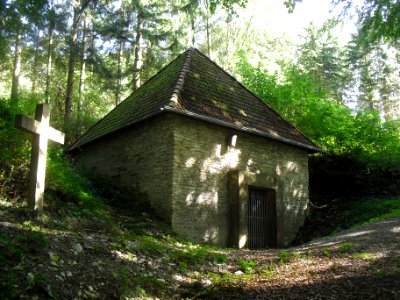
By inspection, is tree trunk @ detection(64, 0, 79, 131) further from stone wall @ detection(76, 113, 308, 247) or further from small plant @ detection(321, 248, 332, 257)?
small plant @ detection(321, 248, 332, 257)

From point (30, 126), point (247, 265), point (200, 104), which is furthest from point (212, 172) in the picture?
point (30, 126)

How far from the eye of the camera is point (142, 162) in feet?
35.8

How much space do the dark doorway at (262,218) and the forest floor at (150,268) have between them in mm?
3974

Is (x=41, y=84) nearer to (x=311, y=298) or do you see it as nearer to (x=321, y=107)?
(x=321, y=107)

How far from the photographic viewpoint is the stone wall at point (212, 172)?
979 cm

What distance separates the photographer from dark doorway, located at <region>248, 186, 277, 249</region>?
37.6 feet

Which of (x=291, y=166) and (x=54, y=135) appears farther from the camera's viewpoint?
(x=291, y=166)

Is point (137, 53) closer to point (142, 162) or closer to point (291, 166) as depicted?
point (142, 162)

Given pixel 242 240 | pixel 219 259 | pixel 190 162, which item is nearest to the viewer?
pixel 219 259

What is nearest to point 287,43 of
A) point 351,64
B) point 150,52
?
point 351,64

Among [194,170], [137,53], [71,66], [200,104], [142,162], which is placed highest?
[137,53]

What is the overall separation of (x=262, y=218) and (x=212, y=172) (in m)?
2.65

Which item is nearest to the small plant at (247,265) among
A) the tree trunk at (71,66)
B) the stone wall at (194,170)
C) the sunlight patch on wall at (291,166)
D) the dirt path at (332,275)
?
the dirt path at (332,275)

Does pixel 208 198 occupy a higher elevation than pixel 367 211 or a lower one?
higher
